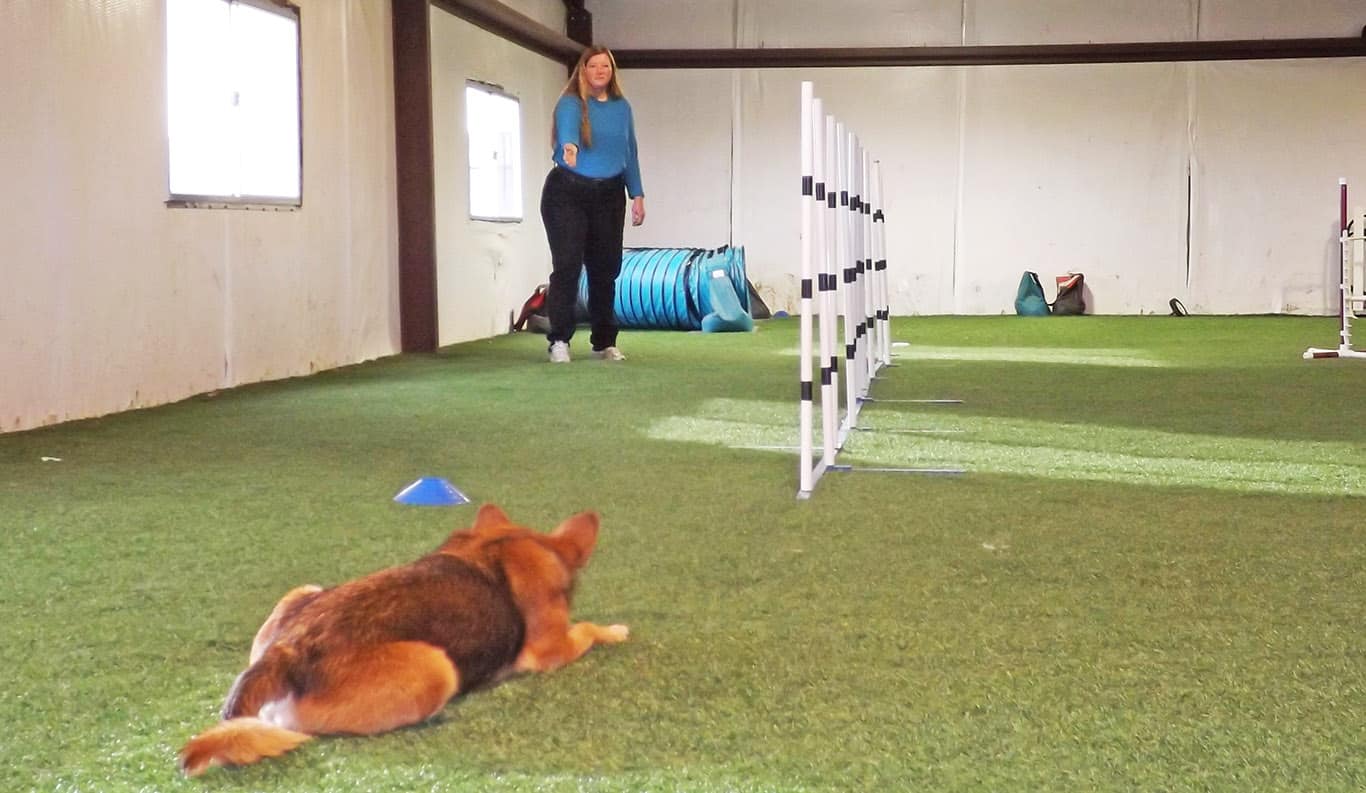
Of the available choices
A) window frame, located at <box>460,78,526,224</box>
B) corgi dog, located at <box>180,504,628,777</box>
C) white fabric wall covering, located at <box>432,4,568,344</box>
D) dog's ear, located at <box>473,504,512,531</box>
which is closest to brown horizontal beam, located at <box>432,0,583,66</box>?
white fabric wall covering, located at <box>432,4,568,344</box>

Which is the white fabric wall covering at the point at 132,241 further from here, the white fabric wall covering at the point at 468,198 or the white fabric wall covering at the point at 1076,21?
the white fabric wall covering at the point at 1076,21

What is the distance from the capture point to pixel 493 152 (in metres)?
11.2

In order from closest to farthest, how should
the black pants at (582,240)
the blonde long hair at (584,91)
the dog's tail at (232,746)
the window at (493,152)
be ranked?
the dog's tail at (232,746), the blonde long hair at (584,91), the black pants at (582,240), the window at (493,152)

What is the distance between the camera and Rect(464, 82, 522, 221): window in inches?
423

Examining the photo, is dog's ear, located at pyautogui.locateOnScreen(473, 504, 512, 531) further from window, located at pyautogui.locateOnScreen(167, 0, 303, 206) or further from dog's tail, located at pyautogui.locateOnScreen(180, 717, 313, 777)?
window, located at pyautogui.locateOnScreen(167, 0, 303, 206)

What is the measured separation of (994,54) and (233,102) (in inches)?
326

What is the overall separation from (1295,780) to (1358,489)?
7.68 feet

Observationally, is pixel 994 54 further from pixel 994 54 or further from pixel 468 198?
pixel 468 198

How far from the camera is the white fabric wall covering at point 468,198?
979 centimetres

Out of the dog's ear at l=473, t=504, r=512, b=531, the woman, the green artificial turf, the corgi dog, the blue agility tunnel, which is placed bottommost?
the green artificial turf

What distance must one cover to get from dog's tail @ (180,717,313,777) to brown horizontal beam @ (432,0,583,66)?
829 cm

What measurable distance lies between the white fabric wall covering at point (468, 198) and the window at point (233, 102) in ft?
6.52

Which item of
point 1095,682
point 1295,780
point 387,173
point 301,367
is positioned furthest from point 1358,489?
point 387,173

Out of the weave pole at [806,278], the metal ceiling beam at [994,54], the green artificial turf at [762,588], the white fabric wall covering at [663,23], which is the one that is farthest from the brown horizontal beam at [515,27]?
the weave pole at [806,278]
